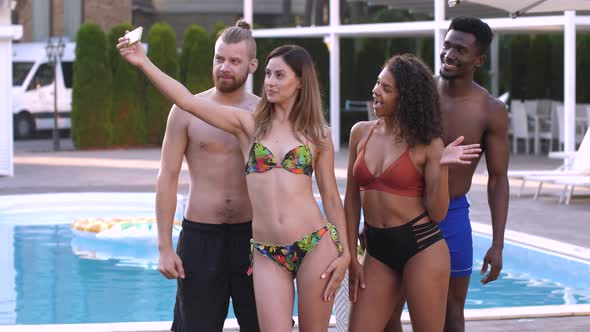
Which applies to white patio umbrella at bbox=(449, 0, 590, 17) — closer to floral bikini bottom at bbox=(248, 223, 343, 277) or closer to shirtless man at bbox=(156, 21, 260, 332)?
shirtless man at bbox=(156, 21, 260, 332)

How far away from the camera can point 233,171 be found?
14.5 feet

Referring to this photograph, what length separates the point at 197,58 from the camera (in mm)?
24188

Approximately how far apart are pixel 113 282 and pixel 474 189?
7.04 meters

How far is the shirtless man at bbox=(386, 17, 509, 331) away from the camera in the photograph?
458cm

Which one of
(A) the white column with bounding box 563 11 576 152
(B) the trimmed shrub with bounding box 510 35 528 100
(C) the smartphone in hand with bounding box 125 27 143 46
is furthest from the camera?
(B) the trimmed shrub with bounding box 510 35 528 100

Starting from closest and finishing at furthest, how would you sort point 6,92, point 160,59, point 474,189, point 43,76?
point 474,189
point 6,92
point 160,59
point 43,76

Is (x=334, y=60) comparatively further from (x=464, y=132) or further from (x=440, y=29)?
(x=464, y=132)

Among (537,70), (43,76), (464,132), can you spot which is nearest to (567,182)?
(464,132)

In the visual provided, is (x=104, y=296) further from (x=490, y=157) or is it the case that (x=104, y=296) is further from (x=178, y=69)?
(x=178, y=69)

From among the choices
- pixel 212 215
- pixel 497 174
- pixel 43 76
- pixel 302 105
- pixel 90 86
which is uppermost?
pixel 43 76

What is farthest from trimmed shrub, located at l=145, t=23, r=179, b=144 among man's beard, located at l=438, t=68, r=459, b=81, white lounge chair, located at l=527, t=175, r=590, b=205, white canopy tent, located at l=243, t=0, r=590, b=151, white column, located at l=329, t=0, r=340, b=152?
man's beard, located at l=438, t=68, r=459, b=81

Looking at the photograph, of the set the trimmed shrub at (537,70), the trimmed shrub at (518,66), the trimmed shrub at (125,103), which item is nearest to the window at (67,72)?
the trimmed shrub at (125,103)

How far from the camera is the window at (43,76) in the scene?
87.0 ft

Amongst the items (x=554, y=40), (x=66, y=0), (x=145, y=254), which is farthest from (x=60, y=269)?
(x=66, y=0)
